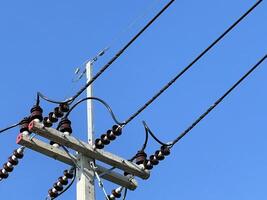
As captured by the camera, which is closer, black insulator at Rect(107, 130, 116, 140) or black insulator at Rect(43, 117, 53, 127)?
black insulator at Rect(43, 117, 53, 127)

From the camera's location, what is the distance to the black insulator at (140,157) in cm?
1689

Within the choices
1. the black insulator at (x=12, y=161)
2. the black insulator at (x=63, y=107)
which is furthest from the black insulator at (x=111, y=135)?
the black insulator at (x=12, y=161)

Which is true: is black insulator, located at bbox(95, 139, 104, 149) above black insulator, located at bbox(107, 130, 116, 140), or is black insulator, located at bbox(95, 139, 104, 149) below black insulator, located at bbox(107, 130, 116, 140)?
below

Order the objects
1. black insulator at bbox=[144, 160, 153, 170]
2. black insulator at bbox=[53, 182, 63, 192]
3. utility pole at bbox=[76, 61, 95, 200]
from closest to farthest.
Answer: utility pole at bbox=[76, 61, 95, 200] → black insulator at bbox=[144, 160, 153, 170] → black insulator at bbox=[53, 182, 63, 192]

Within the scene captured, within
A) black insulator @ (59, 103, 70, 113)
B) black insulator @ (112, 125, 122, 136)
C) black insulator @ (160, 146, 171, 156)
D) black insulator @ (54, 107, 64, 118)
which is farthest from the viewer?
black insulator @ (160, 146, 171, 156)

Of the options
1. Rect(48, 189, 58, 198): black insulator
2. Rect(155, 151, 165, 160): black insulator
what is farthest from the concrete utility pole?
Rect(48, 189, 58, 198): black insulator

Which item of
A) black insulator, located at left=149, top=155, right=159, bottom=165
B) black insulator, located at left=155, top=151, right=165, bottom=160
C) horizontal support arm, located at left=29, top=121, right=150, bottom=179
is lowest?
horizontal support arm, located at left=29, top=121, right=150, bottom=179

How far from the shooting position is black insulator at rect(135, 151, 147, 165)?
16891 mm

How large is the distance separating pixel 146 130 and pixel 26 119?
78.5 inches

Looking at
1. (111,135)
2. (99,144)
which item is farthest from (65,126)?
(111,135)

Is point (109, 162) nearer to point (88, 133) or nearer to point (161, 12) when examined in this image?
point (88, 133)

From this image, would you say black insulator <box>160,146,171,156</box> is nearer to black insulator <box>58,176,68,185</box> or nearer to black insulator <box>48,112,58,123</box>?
black insulator <box>58,176,68,185</box>

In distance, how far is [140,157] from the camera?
16938 millimetres

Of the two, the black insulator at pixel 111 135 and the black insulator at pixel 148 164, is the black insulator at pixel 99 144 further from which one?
the black insulator at pixel 148 164
